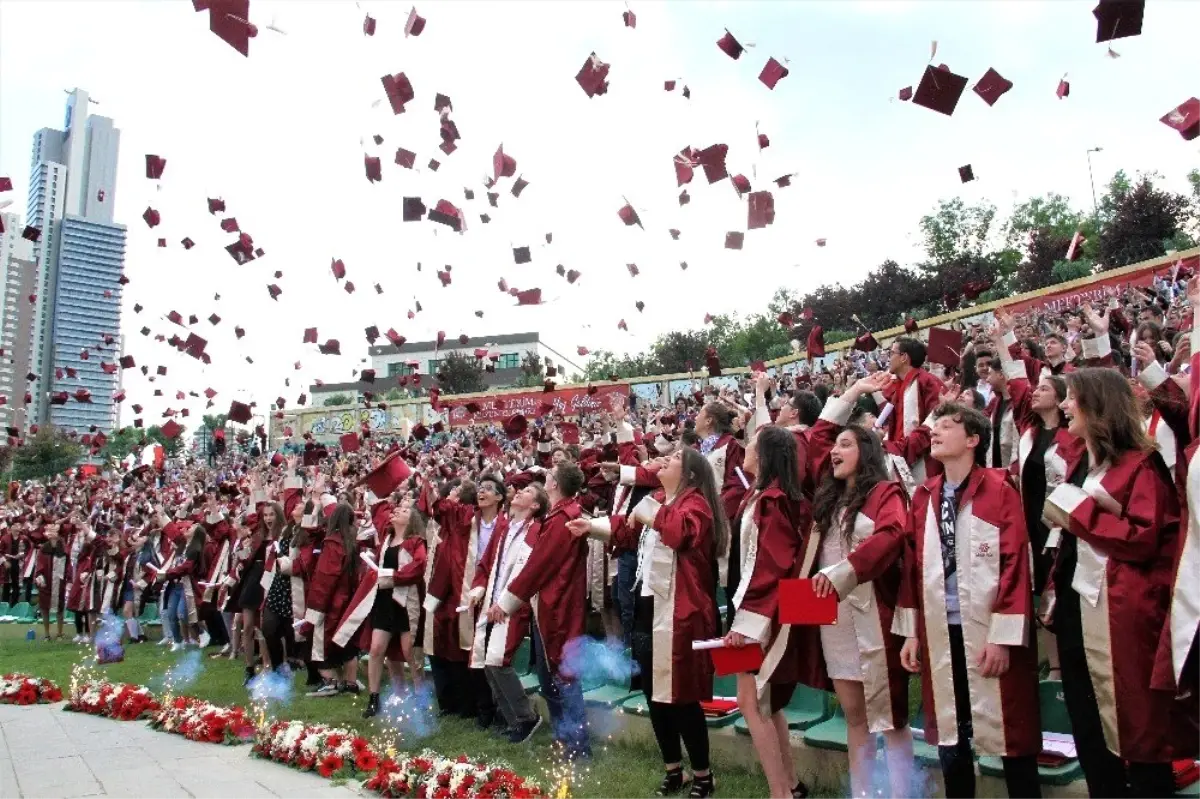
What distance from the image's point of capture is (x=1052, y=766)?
393cm

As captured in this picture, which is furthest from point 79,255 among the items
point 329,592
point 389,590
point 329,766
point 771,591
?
point 771,591

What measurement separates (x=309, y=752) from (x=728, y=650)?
10.7ft

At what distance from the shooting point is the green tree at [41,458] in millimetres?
55844

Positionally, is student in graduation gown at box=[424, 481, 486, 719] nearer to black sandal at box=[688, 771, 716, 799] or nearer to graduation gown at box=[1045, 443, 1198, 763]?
black sandal at box=[688, 771, 716, 799]

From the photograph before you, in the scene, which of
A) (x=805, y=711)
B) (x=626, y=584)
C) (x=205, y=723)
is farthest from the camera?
(x=626, y=584)

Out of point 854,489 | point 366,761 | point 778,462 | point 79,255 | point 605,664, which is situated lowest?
point 366,761

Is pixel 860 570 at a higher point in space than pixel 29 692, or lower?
higher

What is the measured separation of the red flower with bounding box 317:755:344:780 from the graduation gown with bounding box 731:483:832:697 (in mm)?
2894

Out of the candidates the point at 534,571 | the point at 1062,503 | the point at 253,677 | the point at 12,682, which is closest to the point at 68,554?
the point at 12,682

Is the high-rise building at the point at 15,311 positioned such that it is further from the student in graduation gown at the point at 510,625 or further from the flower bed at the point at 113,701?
the student in graduation gown at the point at 510,625

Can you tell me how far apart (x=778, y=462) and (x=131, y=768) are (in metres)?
4.77

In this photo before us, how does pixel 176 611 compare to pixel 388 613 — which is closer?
pixel 388 613

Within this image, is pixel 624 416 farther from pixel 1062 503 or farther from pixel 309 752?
pixel 1062 503

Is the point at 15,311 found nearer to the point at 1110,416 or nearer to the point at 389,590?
the point at 389,590
